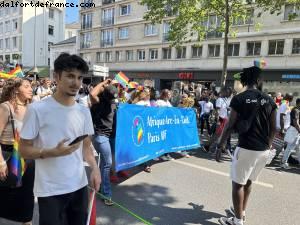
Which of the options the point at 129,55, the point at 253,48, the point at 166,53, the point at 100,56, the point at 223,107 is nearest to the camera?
the point at 223,107

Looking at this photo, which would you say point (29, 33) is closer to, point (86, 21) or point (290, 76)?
point (86, 21)

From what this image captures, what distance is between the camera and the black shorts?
6.84ft

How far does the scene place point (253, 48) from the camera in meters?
25.2

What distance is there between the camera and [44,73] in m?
45.5

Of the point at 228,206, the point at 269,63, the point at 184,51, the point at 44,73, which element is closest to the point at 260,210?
the point at 228,206

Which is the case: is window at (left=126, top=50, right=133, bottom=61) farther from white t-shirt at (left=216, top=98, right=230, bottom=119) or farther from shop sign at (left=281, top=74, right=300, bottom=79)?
white t-shirt at (left=216, top=98, right=230, bottom=119)

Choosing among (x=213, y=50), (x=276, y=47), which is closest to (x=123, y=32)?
(x=213, y=50)

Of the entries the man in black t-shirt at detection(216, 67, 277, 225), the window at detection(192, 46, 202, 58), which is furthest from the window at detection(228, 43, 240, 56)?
the man in black t-shirt at detection(216, 67, 277, 225)

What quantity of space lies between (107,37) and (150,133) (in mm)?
34221

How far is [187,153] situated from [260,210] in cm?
344

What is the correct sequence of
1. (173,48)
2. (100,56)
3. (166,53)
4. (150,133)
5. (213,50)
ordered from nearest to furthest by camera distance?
(150,133) → (213,50) → (173,48) → (166,53) → (100,56)

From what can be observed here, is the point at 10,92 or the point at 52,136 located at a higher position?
the point at 10,92

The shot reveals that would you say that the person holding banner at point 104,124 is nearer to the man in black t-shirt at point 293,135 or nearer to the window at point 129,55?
the man in black t-shirt at point 293,135

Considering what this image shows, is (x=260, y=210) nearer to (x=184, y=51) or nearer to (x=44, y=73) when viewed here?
(x=184, y=51)
